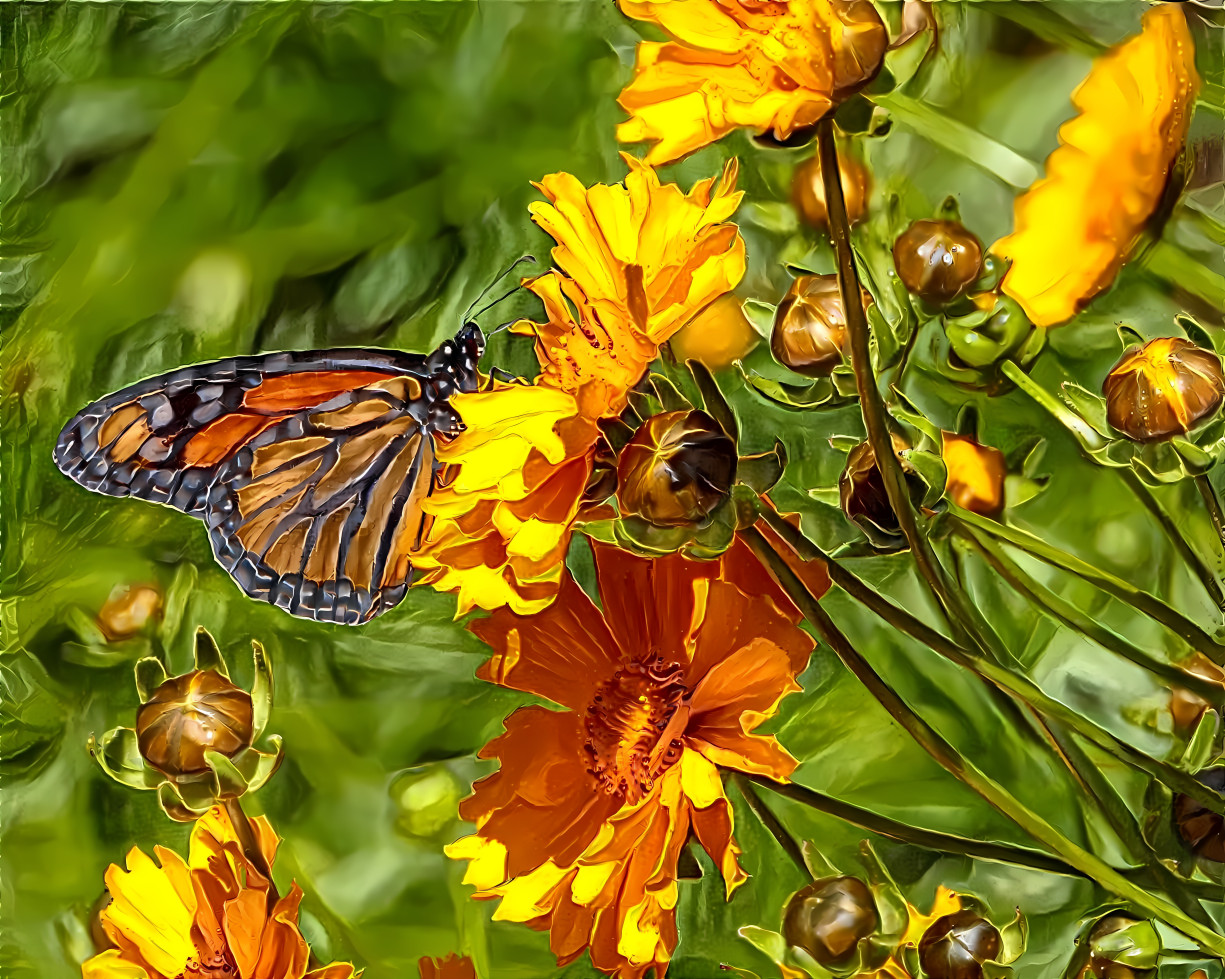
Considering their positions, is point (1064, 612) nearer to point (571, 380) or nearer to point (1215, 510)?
point (1215, 510)

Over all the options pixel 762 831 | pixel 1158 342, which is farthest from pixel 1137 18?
pixel 762 831

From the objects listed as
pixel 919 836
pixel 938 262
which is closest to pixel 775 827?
pixel 919 836

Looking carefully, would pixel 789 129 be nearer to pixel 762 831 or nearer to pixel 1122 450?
pixel 1122 450

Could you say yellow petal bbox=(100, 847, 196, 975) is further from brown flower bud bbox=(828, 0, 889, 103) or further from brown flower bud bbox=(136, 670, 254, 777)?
brown flower bud bbox=(828, 0, 889, 103)

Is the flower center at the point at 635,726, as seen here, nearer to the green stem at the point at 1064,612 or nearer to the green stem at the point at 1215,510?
the green stem at the point at 1064,612

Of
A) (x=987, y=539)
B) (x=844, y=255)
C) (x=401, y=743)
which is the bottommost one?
(x=401, y=743)

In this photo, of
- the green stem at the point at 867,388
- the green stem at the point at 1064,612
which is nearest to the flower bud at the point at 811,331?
the green stem at the point at 867,388

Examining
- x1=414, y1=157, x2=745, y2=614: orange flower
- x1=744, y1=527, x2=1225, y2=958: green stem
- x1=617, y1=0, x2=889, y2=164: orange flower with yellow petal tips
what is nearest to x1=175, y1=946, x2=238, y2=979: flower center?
x1=414, y1=157, x2=745, y2=614: orange flower

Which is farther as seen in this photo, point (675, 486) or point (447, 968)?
point (447, 968)
